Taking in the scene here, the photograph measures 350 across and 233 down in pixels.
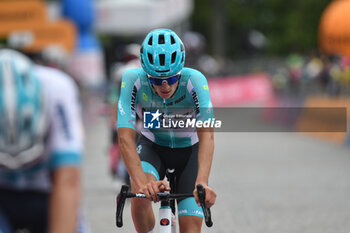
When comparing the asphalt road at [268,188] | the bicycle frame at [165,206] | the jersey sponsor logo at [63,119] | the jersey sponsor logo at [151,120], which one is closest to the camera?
the jersey sponsor logo at [63,119]

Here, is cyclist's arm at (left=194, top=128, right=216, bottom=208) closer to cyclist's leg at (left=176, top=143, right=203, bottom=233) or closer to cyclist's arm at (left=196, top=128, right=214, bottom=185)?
cyclist's arm at (left=196, top=128, right=214, bottom=185)

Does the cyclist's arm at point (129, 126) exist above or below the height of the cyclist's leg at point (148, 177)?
above

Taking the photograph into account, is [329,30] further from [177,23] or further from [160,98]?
[160,98]

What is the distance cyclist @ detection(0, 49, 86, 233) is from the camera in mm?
3068

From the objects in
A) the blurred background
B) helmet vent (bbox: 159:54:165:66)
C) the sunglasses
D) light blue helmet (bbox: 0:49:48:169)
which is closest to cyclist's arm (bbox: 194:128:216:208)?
the sunglasses

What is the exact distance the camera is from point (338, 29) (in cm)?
2141

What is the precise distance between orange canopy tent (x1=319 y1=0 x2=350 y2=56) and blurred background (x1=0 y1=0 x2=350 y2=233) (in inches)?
1.2

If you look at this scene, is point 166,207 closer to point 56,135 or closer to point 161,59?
point 161,59

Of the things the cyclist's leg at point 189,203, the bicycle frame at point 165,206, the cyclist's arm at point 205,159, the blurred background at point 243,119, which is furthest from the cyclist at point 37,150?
the blurred background at point 243,119

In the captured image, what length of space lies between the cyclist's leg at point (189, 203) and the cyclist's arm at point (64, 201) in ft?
5.33

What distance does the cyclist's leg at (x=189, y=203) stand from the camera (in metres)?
4.77

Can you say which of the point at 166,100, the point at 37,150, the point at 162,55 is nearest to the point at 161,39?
the point at 162,55

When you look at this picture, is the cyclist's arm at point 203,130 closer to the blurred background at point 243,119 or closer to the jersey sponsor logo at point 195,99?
the jersey sponsor logo at point 195,99

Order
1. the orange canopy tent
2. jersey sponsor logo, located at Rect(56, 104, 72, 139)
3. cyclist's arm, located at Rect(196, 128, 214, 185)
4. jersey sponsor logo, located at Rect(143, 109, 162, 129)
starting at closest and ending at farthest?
jersey sponsor logo, located at Rect(56, 104, 72, 139) → cyclist's arm, located at Rect(196, 128, 214, 185) → jersey sponsor logo, located at Rect(143, 109, 162, 129) → the orange canopy tent
